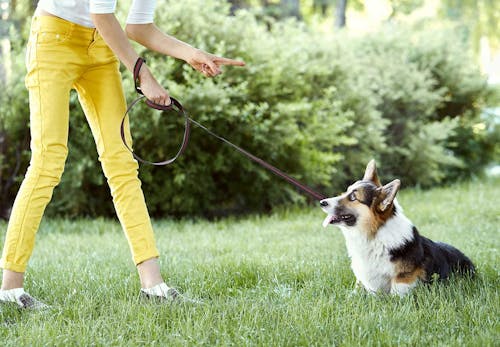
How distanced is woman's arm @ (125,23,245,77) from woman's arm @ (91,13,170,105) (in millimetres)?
265

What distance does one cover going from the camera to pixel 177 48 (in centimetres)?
363

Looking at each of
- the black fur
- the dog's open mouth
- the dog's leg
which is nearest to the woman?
the dog's open mouth

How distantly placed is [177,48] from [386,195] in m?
1.41

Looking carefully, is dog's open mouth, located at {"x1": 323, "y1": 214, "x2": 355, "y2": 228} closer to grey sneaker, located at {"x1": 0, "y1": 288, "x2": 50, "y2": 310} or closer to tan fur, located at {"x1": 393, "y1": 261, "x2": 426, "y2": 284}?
tan fur, located at {"x1": 393, "y1": 261, "x2": 426, "y2": 284}

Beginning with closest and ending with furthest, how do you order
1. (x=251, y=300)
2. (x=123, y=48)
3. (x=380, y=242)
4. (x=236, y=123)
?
(x=123, y=48), (x=251, y=300), (x=380, y=242), (x=236, y=123)

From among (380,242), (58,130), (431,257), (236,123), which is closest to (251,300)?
(380,242)

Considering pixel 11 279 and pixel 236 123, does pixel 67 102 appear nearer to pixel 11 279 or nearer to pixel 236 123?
pixel 11 279

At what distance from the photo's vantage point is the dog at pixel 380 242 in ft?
12.2

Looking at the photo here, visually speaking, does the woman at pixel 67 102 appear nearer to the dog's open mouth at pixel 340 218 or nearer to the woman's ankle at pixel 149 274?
the woman's ankle at pixel 149 274

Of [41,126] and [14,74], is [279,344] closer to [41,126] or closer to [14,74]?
[41,126]

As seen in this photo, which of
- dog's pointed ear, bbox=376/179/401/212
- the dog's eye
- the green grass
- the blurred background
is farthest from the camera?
the blurred background

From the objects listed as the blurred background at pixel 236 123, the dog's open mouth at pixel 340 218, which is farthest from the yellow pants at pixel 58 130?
the blurred background at pixel 236 123

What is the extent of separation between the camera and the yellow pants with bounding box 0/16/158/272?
3.40 meters

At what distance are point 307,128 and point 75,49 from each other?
16.1 ft
